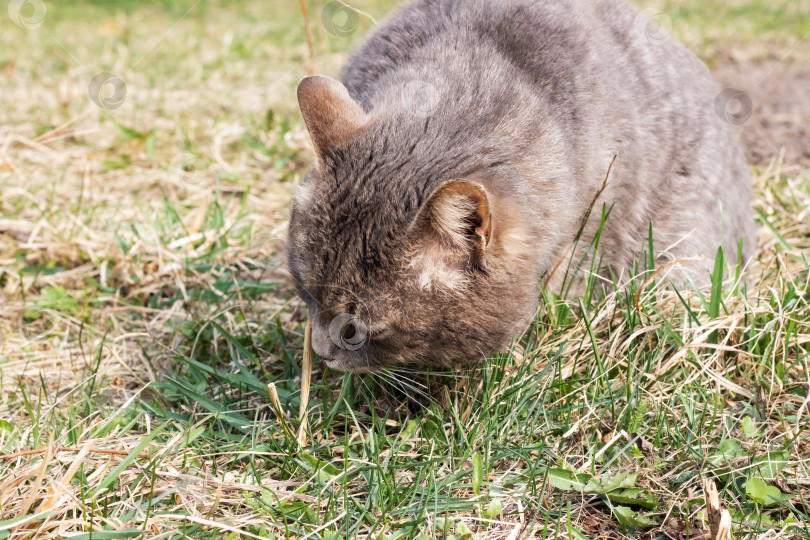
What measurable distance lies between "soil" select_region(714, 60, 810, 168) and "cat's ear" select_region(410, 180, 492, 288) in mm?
2951

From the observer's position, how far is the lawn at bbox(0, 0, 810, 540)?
72.7 inches

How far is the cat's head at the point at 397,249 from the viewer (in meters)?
1.96

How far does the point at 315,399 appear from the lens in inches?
→ 92.3

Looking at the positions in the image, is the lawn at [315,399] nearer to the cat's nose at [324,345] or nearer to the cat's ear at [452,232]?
the cat's nose at [324,345]

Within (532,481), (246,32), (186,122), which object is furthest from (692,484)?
(246,32)

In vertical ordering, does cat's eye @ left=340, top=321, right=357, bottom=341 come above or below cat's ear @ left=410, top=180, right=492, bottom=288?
below

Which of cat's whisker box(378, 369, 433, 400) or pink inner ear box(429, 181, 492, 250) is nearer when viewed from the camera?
pink inner ear box(429, 181, 492, 250)

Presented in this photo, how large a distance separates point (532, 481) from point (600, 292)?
3.12 feet

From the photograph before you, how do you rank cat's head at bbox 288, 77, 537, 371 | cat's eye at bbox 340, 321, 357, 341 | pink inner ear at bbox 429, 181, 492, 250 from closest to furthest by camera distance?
1. pink inner ear at bbox 429, 181, 492, 250
2. cat's head at bbox 288, 77, 537, 371
3. cat's eye at bbox 340, 321, 357, 341

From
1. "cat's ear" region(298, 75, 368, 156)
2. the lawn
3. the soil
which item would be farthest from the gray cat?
the soil

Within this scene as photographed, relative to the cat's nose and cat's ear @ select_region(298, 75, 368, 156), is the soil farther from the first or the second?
the cat's nose

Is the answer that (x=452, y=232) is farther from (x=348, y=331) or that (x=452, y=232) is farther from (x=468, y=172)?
(x=348, y=331)

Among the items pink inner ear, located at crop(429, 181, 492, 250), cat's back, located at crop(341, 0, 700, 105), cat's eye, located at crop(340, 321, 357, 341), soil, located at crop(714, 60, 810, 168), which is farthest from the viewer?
soil, located at crop(714, 60, 810, 168)

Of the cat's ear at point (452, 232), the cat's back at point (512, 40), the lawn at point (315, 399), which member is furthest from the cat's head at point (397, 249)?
the cat's back at point (512, 40)
